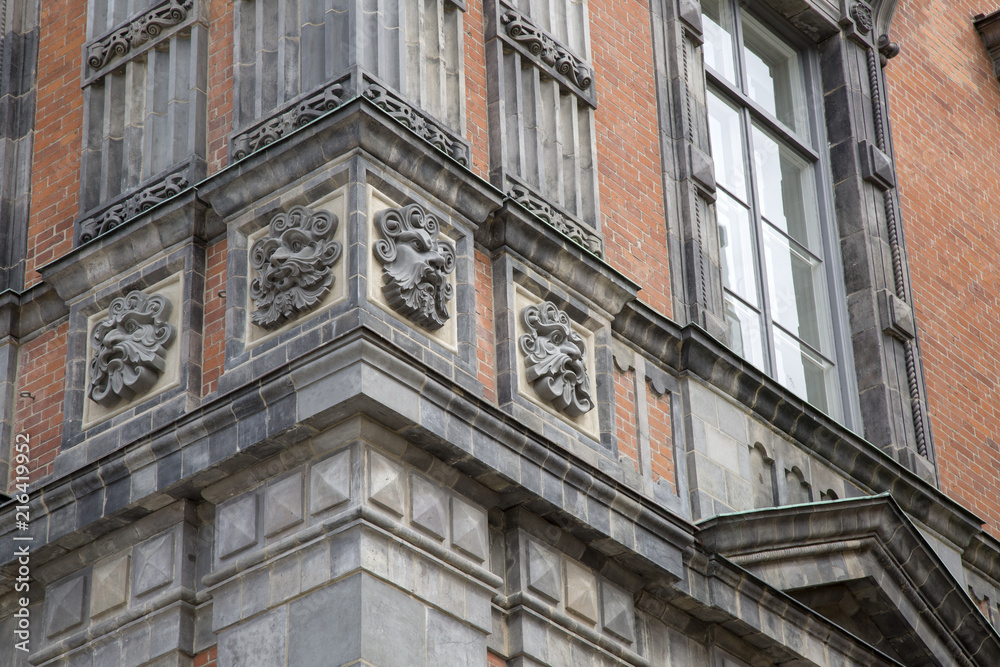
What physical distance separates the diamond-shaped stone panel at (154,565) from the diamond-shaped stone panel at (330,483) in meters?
1.01

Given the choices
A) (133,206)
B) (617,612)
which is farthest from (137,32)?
(617,612)

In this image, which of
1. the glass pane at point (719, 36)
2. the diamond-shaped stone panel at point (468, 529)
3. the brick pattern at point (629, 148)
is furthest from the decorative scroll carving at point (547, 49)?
the diamond-shaped stone panel at point (468, 529)

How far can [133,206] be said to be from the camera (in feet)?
38.9

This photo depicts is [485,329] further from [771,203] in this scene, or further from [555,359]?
[771,203]

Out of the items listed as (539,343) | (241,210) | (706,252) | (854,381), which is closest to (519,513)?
(539,343)

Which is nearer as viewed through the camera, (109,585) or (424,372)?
(424,372)

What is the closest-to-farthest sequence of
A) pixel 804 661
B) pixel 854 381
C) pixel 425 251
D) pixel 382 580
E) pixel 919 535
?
pixel 382 580, pixel 425 251, pixel 804 661, pixel 919 535, pixel 854 381

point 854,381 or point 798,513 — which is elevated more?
point 854,381

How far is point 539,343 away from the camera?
37.5 ft

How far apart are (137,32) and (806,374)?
574 centimetres

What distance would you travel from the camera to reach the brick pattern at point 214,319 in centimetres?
1095

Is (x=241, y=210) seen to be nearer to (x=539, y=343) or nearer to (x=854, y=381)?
(x=539, y=343)

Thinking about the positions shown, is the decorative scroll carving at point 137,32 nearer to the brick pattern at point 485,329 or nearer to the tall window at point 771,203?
the brick pattern at point 485,329

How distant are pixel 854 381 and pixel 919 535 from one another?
212 centimetres
